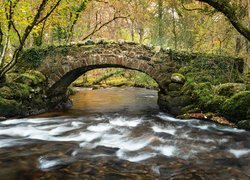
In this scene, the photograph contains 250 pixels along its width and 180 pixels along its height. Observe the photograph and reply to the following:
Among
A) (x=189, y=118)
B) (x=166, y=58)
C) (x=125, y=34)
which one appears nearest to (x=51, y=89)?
(x=166, y=58)

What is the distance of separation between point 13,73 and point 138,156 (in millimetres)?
8754

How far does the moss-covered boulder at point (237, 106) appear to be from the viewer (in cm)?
1014

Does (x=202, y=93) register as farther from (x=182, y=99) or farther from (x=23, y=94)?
(x=23, y=94)

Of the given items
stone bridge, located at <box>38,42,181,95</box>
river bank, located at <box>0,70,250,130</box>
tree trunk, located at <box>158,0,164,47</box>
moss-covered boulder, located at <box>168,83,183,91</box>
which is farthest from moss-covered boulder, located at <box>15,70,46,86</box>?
tree trunk, located at <box>158,0,164,47</box>

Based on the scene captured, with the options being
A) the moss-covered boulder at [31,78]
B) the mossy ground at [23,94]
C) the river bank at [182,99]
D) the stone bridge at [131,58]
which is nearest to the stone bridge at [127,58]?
the stone bridge at [131,58]

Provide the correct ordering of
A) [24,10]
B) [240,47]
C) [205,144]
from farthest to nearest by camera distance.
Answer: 1. [240,47]
2. [24,10]
3. [205,144]

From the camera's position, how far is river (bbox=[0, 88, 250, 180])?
20.1 feet

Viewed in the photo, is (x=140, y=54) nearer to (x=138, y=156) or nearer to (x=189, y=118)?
(x=189, y=118)

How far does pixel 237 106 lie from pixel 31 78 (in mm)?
8335

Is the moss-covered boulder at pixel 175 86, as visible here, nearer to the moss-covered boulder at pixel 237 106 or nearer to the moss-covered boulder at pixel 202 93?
the moss-covered boulder at pixel 202 93

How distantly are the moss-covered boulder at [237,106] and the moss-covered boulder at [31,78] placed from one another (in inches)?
307

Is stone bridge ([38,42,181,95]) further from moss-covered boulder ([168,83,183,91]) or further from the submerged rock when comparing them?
the submerged rock

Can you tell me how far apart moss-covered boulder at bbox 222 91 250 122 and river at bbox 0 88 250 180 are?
0.62 m

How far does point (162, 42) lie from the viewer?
2391 cm
